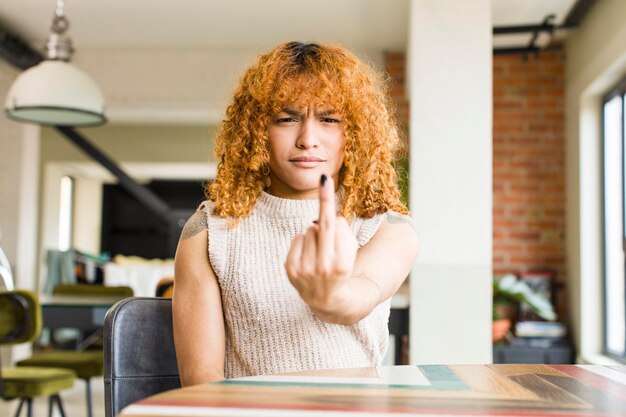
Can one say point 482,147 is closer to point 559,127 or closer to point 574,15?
point 574,15

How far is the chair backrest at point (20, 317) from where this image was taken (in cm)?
308

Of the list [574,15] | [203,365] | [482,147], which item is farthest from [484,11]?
[203,365]

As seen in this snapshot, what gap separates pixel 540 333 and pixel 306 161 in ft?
14.0

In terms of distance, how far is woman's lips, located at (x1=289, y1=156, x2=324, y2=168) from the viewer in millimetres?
1315

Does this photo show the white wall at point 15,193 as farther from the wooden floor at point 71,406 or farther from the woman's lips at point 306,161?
the woman's lips at point 306,161

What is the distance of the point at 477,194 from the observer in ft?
10.9

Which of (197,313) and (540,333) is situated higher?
(197,313)

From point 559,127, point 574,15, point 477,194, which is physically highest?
point 574,15

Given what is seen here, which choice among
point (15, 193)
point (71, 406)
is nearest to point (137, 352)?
point (71, 406)

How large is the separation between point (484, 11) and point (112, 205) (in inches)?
421

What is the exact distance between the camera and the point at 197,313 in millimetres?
1280

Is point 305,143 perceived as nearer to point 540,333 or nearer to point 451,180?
point 451,180

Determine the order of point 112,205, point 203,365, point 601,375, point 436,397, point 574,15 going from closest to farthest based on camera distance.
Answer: point 436,397 → point 601,375 → point 203,365 → point 574,15 → point 112,205

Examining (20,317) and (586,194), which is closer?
(20,317)
